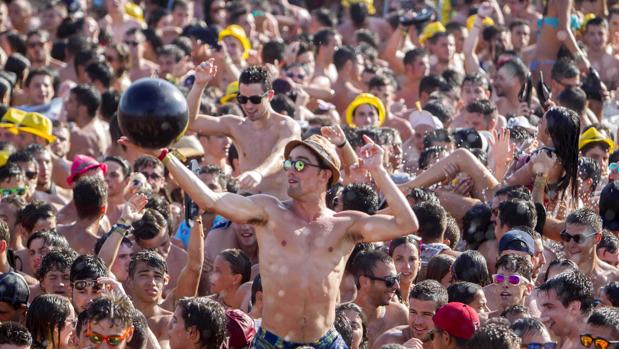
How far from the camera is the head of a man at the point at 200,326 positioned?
30.5 feet

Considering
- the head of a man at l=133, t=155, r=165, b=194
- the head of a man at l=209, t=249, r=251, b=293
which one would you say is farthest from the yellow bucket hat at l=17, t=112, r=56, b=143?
the head of a man at l=209, t=249, r=251, b=293

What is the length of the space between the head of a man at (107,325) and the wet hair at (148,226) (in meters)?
2.48

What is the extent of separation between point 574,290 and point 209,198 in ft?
7.60

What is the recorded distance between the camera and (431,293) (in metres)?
9.66

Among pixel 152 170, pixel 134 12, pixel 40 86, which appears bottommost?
pixel 134 12

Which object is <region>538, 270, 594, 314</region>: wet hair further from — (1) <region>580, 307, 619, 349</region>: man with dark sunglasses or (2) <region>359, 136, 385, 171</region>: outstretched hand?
(2) <region>359, 136, 385, 171</region>: outstretched hand

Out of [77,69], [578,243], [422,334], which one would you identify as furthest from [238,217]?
[77,69]

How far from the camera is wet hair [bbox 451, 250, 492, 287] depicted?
33.5ft

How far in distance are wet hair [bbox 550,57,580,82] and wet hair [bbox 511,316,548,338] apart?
21.2 ft

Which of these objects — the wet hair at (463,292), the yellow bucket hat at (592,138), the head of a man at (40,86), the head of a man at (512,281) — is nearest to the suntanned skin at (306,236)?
the wet hair at (463,292)

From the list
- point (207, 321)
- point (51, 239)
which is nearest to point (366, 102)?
point (51, 239)

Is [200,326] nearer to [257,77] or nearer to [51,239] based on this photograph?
[51,239]

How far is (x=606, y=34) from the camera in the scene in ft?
56.1

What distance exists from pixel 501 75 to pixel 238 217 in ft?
23.4
